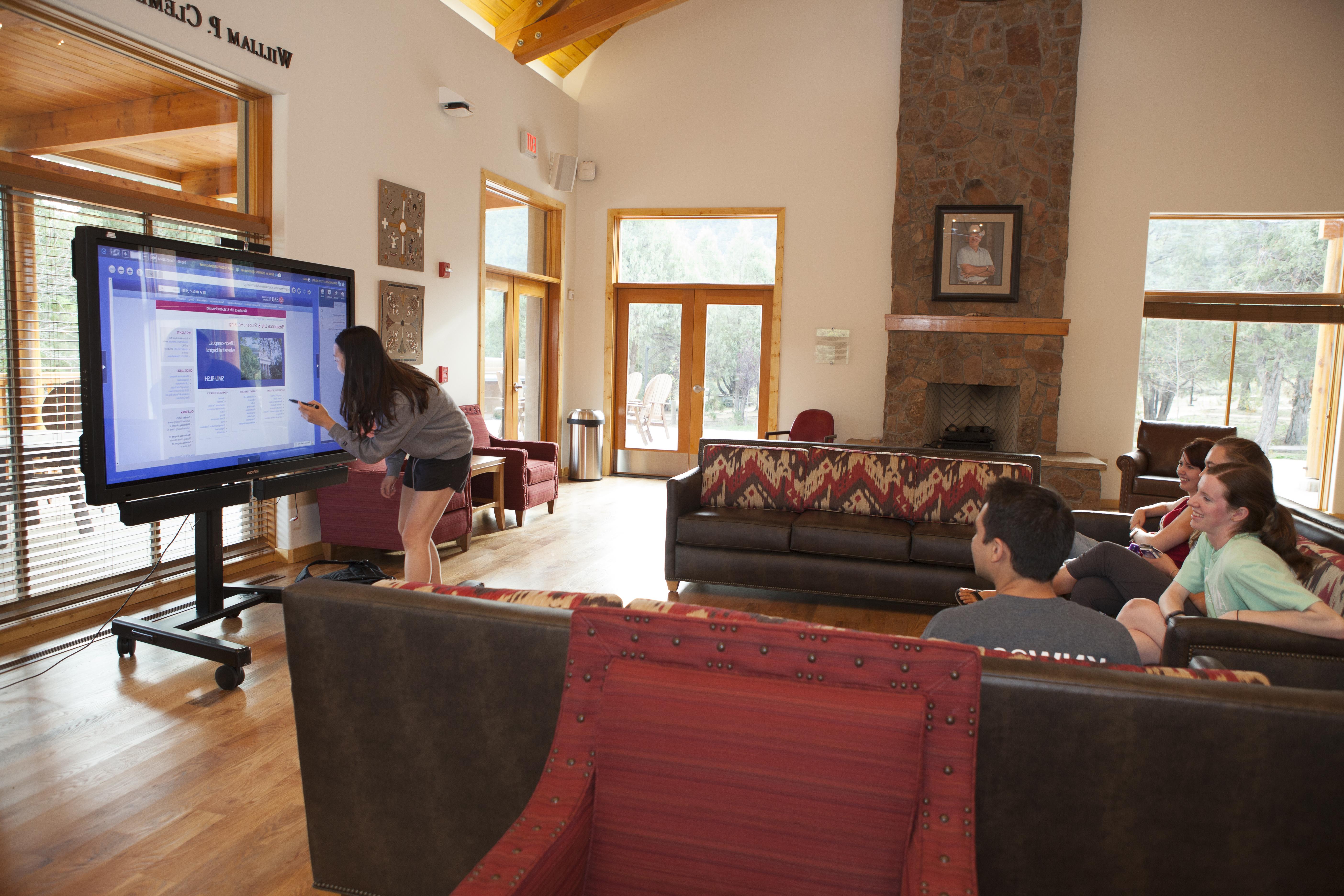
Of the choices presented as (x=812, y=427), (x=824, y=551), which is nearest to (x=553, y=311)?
(x=812, y=427)

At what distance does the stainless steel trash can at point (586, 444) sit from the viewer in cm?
816

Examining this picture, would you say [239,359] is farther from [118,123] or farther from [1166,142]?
[1166,142]

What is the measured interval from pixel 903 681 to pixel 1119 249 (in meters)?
7.52

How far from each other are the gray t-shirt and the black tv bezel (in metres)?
2.69

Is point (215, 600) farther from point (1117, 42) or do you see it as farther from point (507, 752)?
point (1117, 42)

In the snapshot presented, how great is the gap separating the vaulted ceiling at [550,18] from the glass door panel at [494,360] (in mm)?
2081

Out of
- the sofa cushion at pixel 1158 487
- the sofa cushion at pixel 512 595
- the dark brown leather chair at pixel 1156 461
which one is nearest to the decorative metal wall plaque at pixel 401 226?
the sofa cushion at pixel 512 595

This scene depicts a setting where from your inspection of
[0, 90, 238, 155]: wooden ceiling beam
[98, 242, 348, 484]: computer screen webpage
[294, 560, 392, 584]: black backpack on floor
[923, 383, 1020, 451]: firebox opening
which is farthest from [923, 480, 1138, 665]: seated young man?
[923, 383, 1020, 451]: firebox opening

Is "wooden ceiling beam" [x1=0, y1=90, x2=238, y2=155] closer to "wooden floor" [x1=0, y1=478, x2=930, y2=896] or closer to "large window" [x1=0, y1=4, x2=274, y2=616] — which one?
"large window" [x1=0, y1=4, x2=274, y2=616]

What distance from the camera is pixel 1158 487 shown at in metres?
6.23

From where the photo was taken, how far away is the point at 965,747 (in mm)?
1156

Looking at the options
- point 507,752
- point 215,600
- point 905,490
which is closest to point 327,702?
point 507,752

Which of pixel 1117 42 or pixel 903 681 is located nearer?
pixel 903 681

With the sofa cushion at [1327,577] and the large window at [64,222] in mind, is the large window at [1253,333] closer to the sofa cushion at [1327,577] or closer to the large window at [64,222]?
the sofa cushion at [1327,577]
